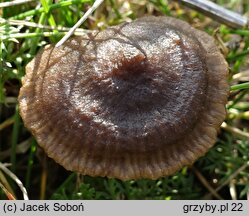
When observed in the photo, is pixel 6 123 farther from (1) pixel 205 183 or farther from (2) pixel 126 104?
(1) pixel 205 183

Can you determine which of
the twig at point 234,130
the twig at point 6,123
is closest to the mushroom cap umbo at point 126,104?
the twig at point 6,123

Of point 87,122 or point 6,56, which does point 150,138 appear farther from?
point 6,56

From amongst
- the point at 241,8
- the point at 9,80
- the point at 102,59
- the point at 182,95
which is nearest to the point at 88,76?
the point at 102,59

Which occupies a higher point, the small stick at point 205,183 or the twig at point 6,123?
the twig at point 6,123

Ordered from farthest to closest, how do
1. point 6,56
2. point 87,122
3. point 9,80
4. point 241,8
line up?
point 241,8
point 9,80
point 6,56
point 87,122

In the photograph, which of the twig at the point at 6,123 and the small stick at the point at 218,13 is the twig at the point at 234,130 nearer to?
the small stick at the point at 218,13
